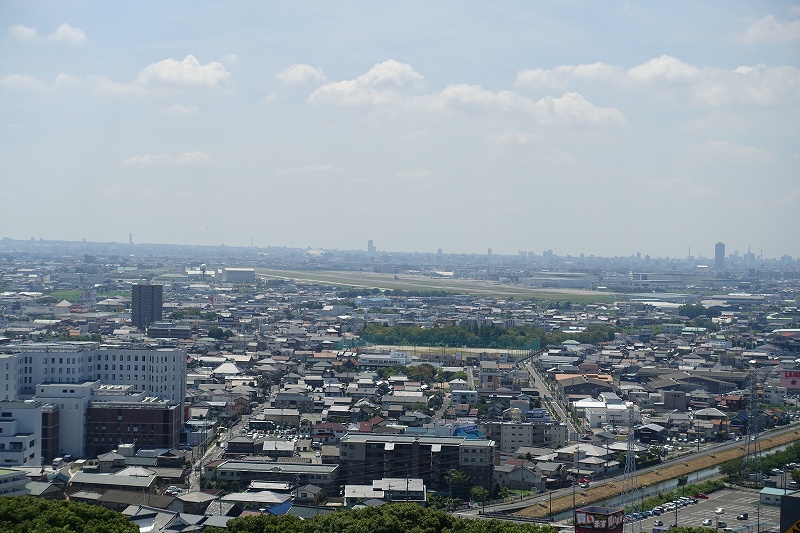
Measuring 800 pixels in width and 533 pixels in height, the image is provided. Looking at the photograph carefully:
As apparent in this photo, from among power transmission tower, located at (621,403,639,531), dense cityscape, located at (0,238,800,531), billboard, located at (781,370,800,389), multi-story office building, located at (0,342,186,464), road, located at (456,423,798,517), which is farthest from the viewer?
billboard, located at (781,370,800,389)

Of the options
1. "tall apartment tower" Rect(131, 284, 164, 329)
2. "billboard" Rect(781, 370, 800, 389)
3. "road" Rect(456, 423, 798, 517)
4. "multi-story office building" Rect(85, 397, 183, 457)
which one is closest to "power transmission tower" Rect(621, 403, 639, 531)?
"road" Rect(456, 423, 798, 517)

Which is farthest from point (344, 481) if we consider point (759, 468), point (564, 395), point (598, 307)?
point (598, 307)

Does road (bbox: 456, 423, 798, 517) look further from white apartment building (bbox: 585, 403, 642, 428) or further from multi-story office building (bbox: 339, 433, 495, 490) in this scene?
white apartment building (bbox: 585, 403, 642, 428)

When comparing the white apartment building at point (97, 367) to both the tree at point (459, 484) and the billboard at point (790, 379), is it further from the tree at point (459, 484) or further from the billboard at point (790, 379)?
the billboard at point (790, 379)


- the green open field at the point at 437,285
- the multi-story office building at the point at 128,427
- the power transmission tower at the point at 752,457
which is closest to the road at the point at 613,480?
the power transmission tower at the point at 752,457

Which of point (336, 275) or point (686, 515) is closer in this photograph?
point (686, 515)

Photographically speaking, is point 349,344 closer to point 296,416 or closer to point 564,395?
point 564,395

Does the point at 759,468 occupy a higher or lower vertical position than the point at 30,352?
lower
